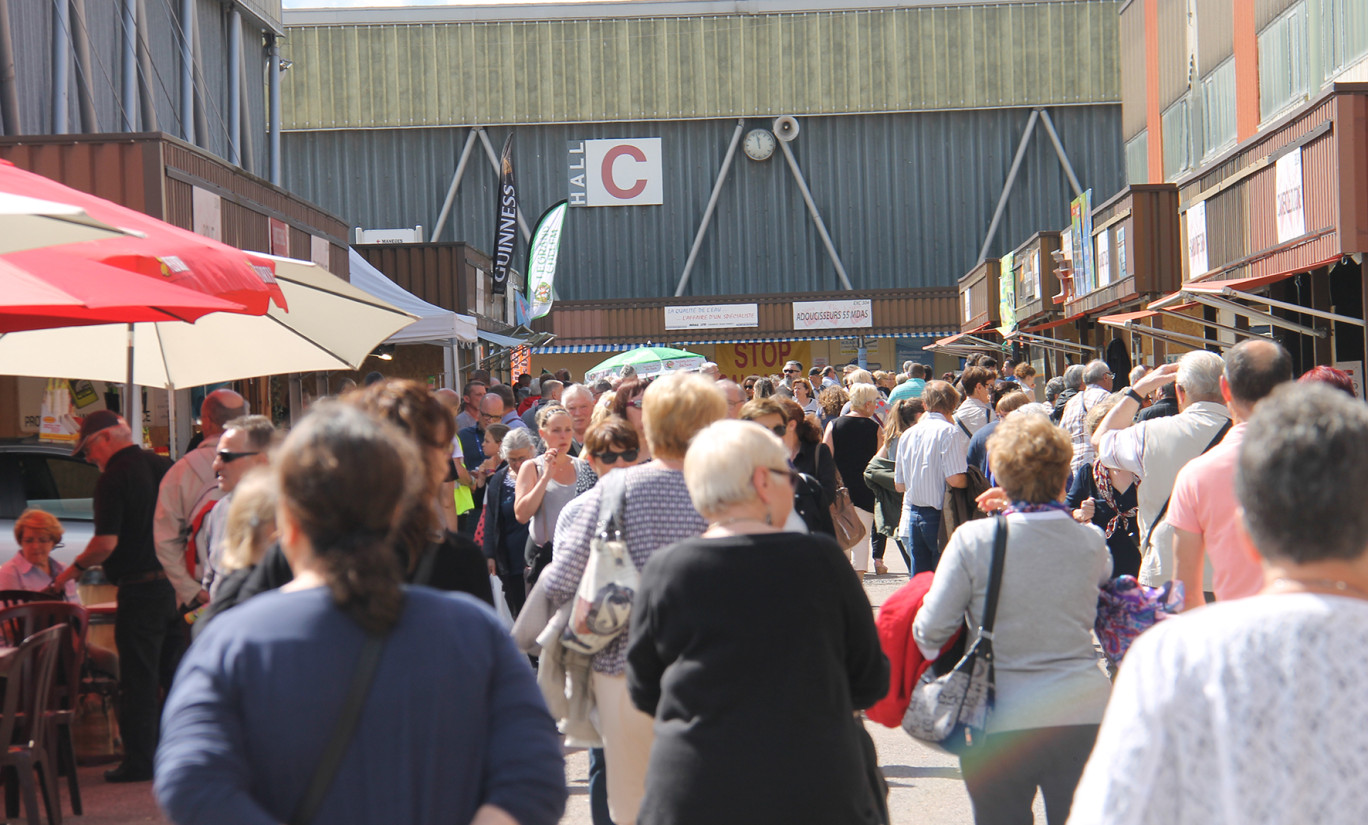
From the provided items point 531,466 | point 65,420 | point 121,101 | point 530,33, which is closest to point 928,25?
point 530,33

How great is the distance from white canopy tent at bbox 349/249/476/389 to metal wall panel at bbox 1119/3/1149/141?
14.9 meters

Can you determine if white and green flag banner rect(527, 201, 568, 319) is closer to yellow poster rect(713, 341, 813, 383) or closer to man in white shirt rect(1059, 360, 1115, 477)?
yellow poster rect(713, 341, 813, 383)

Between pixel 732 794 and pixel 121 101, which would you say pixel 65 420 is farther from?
pixel 732 794

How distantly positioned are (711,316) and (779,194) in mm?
5163

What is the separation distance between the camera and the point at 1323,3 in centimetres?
1627

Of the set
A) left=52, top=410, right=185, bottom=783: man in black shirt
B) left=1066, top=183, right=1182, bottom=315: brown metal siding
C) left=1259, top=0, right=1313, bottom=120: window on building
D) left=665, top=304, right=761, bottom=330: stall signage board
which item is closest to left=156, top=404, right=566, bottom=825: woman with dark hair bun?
left=52, top=410, right=185, bottom=783: man in black shirt

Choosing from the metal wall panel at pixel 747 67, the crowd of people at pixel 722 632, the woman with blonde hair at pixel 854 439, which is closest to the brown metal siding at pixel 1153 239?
the woman with blonde hair at pixel 854 439

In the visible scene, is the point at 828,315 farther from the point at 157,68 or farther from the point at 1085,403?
the point at 1085,403

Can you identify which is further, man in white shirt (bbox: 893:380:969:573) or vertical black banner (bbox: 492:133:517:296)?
vertical black banner (bbox: 492:133:517:296)

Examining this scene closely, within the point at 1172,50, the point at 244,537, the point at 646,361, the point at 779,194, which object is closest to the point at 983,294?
the point at 1172,50

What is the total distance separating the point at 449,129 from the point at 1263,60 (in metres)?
27.1

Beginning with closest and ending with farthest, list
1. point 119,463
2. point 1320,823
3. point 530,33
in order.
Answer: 1. point 1320,823
2. point 119,463
3. point 530,33

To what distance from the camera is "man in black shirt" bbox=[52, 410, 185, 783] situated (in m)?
6.64

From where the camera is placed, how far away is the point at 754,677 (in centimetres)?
330
